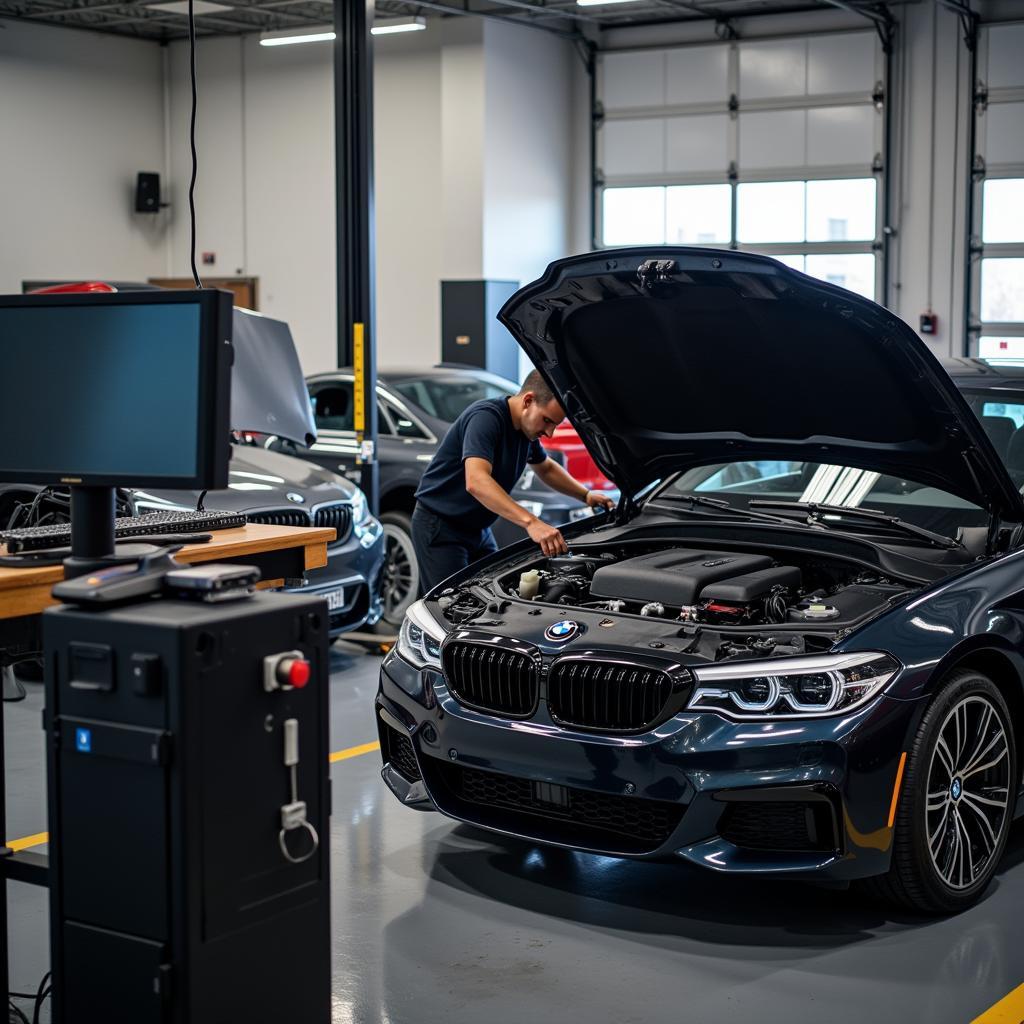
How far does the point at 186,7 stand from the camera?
17516 mm

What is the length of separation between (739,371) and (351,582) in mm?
3130

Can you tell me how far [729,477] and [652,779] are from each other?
2014mm

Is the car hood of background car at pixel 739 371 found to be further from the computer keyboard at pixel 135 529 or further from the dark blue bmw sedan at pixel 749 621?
the computer keyboard at pixel 135 529

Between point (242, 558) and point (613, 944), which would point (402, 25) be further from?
point (613, 944)

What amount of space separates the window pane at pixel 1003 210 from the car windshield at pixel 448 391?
24.4 ft

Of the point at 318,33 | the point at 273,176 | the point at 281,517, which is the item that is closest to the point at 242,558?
the point at 281,517

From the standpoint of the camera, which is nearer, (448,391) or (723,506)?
(723,506)

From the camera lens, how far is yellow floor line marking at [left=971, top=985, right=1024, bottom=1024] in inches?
144

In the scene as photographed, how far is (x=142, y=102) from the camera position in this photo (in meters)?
20.0

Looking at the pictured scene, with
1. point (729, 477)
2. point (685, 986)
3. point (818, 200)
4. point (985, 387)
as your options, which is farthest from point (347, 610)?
point (818, 200)

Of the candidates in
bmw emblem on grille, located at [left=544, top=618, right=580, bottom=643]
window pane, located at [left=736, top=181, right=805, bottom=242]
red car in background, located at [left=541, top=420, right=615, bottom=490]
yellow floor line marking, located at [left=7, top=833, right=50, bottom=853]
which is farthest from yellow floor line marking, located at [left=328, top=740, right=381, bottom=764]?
window pane, located at [left=736, top=181, right=805, bottom=242]

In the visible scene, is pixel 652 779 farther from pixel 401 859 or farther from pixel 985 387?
pixel 985 387

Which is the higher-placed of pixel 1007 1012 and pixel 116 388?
pixel 116 388

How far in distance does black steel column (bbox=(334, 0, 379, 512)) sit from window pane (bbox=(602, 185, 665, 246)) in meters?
9.19
